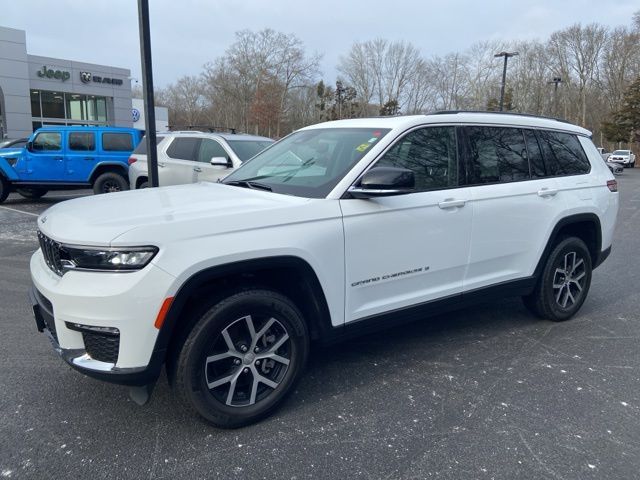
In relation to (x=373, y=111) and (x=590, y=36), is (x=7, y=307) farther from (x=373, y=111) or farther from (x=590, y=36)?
(x=590, y=36)

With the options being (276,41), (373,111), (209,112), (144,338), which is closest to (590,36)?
(373,111)

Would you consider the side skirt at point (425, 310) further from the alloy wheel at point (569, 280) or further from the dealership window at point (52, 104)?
the dealership window at point (52, 104)

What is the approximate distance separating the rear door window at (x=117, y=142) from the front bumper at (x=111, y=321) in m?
10.8

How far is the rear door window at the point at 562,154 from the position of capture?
15.0 ft

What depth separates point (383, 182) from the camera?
312 cm

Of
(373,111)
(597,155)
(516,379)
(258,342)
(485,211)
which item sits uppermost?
(373,111)

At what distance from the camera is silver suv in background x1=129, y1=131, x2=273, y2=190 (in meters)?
9.52

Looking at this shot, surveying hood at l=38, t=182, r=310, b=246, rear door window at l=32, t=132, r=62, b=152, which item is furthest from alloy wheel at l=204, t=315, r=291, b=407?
rear door window at l=32, t=132, r=62, b=152

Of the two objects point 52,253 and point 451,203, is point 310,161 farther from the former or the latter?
point 52,253

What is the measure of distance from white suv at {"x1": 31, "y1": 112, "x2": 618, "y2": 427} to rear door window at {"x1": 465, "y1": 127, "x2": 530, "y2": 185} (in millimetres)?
13

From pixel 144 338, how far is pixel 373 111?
229 ft

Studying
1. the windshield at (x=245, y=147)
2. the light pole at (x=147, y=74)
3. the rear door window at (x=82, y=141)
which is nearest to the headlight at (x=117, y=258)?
the light pole at (x=147, y=74)

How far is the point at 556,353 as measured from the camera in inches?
161

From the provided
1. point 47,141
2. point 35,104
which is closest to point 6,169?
point 47,141
